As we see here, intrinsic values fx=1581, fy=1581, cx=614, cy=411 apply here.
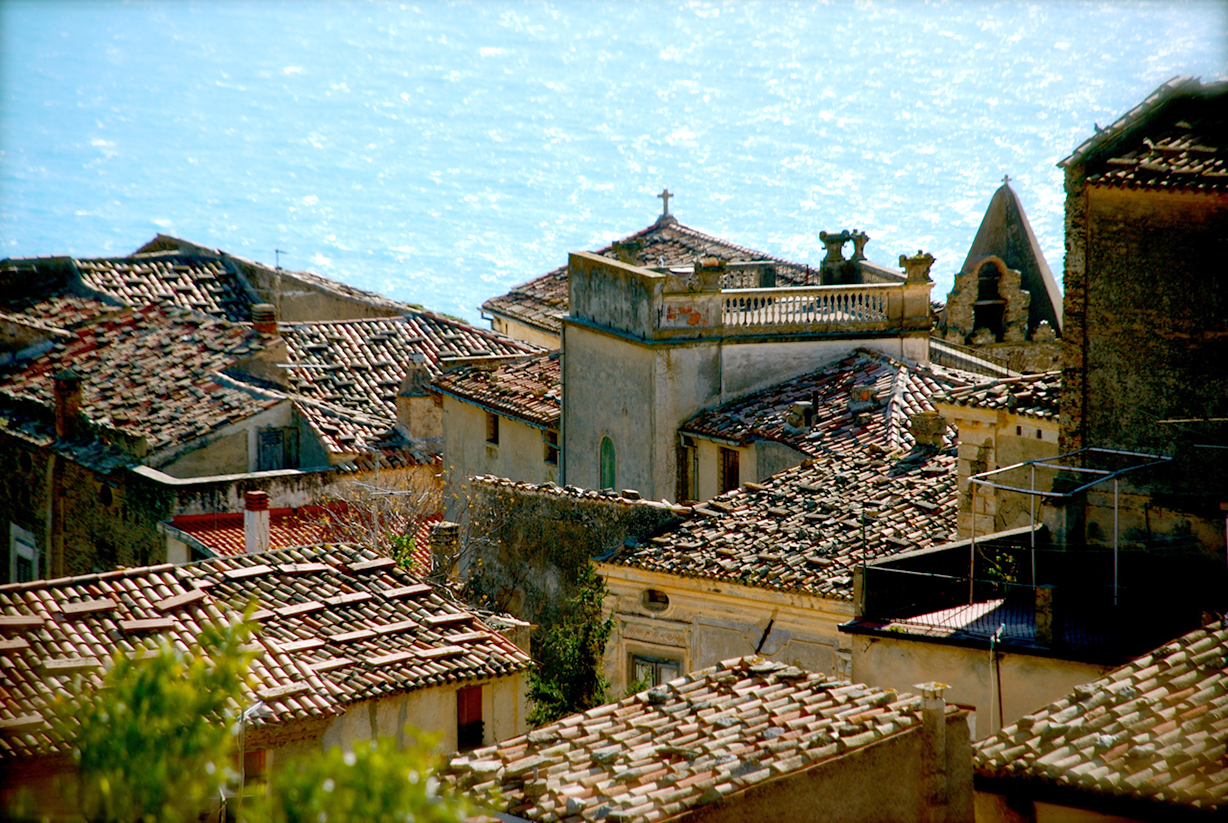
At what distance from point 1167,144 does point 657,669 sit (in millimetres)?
7493

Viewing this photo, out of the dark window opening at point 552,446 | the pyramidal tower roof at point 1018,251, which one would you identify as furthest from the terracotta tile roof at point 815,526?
the pyramidal tower roof at point 1018,251

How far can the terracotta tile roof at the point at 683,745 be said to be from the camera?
9.42m

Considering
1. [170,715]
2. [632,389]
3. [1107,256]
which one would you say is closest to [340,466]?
[632,389]

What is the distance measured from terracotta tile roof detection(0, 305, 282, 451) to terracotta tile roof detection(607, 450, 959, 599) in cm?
1183

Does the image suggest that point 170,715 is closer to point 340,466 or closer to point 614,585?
point 614,585

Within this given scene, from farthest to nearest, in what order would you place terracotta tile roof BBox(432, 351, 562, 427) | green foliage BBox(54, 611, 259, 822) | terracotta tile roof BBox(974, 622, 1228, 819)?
terracotta tile roof BBox(432, 351, 562, 427), terracotta tile roof BBox(974, 622, 1228, 819), green foliage BBox(54, 611, 259, 822)

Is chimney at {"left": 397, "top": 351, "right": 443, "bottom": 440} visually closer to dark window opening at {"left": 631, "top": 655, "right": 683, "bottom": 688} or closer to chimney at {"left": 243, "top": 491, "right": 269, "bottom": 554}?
chimney at {"left": 243, "top": 491, "right": 269, "bottom": 554}

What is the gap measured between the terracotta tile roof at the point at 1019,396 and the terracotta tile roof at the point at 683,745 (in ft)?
18.9

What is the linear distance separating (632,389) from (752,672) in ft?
40.0

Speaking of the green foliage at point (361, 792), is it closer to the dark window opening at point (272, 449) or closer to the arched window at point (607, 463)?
the arched window at point (607, 463)

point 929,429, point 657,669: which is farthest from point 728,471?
point 657,669

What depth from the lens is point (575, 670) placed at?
635 inches

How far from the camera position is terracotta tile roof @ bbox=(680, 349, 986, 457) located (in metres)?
20.6

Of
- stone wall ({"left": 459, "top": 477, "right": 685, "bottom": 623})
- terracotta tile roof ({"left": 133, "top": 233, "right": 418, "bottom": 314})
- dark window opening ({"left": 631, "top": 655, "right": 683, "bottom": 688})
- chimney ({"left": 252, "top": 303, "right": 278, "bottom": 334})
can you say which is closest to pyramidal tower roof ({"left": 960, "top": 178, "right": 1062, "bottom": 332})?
terracotta tile roof ({"left": 133, "top": 233, "right": 418, "bottom": 314})
